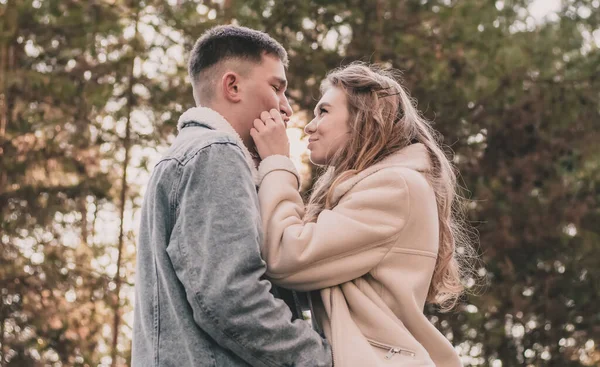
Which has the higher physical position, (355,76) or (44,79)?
(355,76)

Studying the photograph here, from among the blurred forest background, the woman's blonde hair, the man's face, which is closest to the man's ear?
the man's face

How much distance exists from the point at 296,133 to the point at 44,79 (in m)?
2.62

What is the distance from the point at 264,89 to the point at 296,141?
18.2ft

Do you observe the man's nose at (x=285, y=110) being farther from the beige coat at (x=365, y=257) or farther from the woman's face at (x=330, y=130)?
the beige coat at (x=365, y=257)

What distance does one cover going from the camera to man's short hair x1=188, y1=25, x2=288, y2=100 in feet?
10.8

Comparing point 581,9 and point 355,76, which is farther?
point 581,9

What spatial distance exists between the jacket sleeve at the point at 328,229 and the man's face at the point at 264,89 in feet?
0.77

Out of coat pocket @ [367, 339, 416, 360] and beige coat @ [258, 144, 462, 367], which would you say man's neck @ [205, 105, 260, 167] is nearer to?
beige coat @ [258, 144, 462, 367]

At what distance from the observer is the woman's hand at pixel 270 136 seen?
3170mm

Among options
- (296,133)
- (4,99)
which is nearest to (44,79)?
(4,99)

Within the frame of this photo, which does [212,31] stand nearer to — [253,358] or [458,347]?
[253,358]

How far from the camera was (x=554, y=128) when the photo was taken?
1147 centimetres

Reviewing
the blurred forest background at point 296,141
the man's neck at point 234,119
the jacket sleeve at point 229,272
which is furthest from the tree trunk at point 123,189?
the jacket sleeve at point 229,272

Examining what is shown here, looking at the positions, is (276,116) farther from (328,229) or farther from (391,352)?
(391,352)
